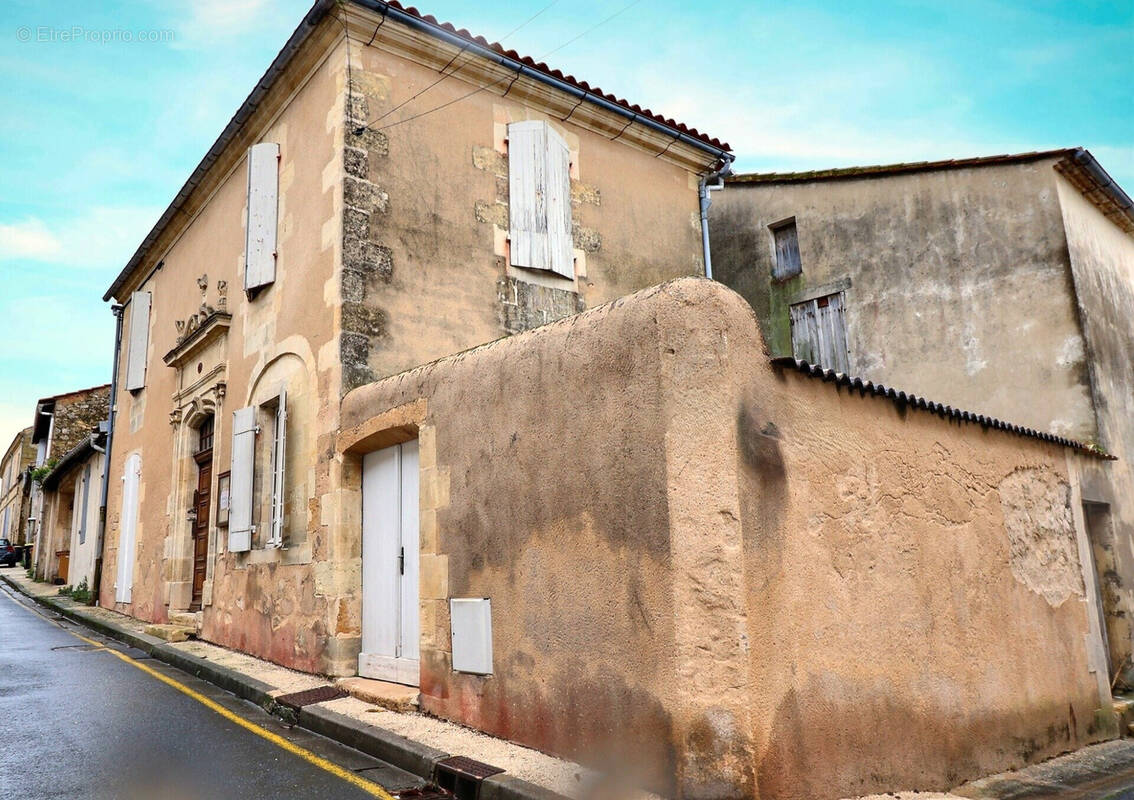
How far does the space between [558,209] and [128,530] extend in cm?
897

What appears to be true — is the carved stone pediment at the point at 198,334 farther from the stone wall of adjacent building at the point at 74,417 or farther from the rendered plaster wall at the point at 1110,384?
the stone wall of adjacent building at the point at 74,417

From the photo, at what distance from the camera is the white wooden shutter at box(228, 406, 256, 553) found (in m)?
8.38

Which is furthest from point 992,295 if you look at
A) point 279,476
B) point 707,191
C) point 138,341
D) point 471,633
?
point 138,341

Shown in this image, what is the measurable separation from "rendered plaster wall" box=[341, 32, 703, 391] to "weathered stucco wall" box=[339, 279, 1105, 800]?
2.03 m

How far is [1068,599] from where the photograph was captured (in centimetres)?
637

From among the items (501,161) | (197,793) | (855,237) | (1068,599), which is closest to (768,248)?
(855,237)

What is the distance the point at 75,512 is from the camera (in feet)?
64.7

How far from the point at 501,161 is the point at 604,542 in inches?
225

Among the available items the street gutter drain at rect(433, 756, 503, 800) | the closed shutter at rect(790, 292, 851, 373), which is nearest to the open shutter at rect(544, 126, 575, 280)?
the closed shutter at rect(790, 292, 851, 373)

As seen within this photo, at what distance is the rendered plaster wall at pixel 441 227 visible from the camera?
7.64m

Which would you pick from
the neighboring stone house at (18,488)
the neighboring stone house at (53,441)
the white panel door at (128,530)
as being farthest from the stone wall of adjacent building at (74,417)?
the white panel door at (128,530)

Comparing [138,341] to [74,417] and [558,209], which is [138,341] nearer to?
[558,209]

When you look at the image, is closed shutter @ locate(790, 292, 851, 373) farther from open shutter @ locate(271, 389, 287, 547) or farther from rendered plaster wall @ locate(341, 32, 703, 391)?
open shutter @ locate(271, 389, 287, 547)

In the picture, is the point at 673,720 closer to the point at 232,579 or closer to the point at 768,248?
the point at 232,579
